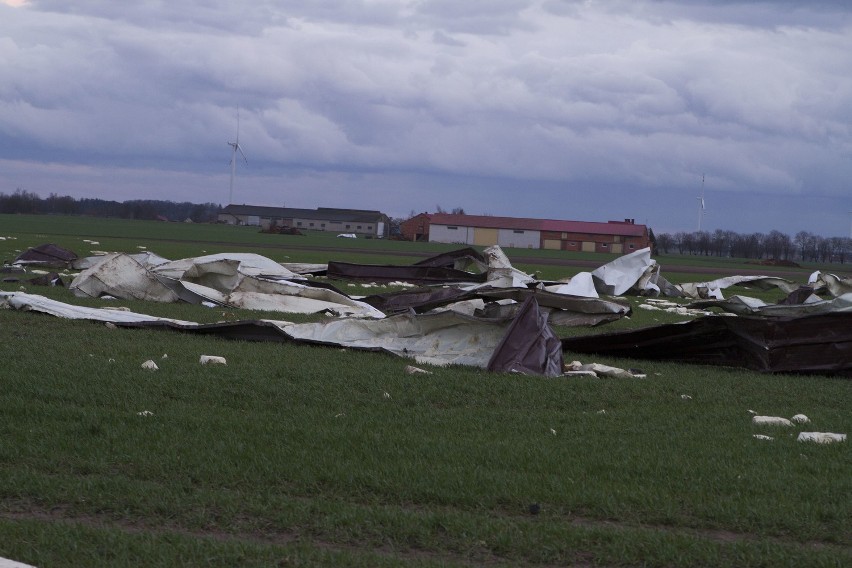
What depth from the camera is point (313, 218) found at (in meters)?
169

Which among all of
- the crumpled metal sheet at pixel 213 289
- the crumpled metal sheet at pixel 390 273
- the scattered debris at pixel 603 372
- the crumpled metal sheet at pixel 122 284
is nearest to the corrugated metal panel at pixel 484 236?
the crumpled metal sheet at pixel 390 273

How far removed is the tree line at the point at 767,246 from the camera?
422 ft

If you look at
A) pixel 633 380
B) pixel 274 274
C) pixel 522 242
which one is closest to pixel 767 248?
pixel 522 242

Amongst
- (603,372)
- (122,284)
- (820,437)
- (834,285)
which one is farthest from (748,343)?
(834,285)

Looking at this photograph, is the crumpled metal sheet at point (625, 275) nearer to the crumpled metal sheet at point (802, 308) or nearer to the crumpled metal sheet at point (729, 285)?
the crumpled metal sheet at point (729, 285)

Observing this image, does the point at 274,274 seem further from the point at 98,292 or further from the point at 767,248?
the point at 767,248

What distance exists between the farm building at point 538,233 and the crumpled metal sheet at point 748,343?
98.2 meters

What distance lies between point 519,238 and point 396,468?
113 m

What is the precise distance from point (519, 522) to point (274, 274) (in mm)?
15941

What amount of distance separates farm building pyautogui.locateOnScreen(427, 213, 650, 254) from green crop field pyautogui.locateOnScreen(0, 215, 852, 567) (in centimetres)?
10187

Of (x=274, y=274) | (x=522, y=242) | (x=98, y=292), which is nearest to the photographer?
(x=98, y=292)

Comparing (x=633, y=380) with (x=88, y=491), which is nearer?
(x=88, y=491)

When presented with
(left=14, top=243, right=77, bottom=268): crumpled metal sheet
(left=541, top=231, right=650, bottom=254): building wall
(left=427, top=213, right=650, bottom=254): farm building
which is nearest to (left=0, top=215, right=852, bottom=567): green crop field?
(left=14, top=243, right=77, bottom=268): crumpled metal sheet

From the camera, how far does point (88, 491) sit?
5355mm
